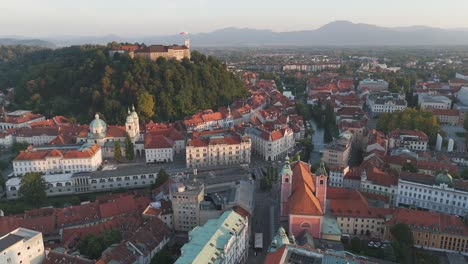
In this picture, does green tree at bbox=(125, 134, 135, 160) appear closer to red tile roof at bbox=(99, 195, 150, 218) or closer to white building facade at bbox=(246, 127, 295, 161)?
red tile roof at bbox=(99, 195, 150, 218)

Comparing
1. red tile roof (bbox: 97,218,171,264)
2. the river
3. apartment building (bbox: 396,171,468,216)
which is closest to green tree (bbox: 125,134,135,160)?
red tile roof (bbox: 97,218,171,264)

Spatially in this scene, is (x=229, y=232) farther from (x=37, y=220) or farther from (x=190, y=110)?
(x=190, y=110)

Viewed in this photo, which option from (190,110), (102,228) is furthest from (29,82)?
(102,228)

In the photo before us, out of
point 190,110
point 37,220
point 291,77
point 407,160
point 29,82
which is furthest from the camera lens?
point 291,77

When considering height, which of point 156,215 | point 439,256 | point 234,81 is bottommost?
point 439,256

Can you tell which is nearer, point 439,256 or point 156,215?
point 439,256

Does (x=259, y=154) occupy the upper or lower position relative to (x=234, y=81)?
lower

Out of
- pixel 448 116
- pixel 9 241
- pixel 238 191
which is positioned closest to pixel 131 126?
pixel 238 191
